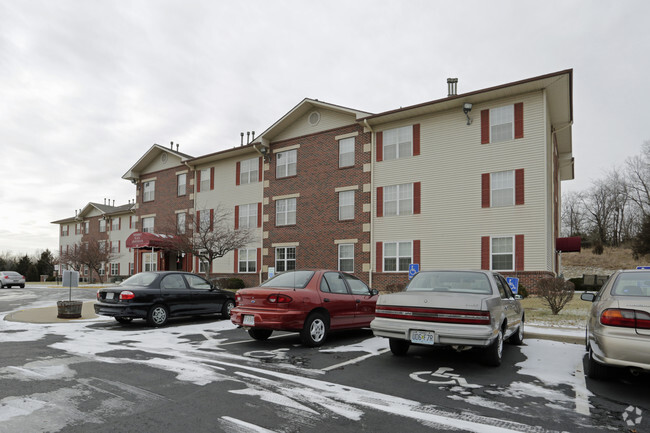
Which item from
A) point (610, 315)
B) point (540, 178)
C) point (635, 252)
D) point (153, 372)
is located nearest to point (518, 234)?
point (540, 178)

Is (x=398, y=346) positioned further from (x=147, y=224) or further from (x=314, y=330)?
(x=147, y=224)

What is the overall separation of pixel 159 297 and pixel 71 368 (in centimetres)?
508

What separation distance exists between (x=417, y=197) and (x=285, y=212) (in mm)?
8513

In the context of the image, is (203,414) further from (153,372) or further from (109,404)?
(153,372)

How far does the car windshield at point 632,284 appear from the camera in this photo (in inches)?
236

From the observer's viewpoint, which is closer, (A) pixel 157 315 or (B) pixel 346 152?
(A) pixel 157 315

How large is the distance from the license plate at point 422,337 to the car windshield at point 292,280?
9.15 ft

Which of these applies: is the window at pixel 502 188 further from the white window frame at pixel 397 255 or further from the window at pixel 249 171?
the window at pixel 249 171

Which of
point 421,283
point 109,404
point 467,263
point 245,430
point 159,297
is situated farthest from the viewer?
point 467,263

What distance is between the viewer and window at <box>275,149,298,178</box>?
2683 cm

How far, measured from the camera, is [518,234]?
19031mm

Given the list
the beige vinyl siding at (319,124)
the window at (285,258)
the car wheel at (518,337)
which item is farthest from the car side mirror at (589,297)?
the window at (285,258)

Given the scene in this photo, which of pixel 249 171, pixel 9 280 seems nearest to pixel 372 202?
pixel 249 171

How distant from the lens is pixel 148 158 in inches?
1374
